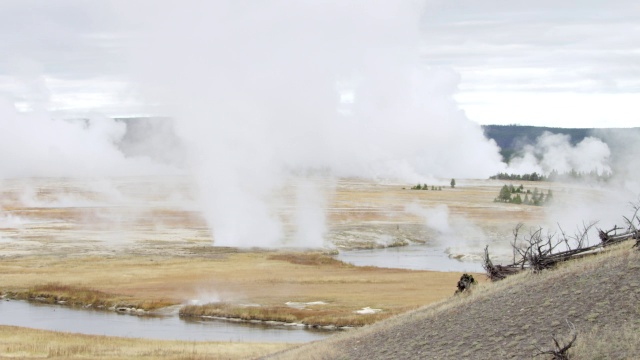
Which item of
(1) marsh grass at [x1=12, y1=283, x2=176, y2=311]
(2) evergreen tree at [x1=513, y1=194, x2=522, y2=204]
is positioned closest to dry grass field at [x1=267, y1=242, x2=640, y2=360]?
(1) marsh grass at [x1=12, y1=283, x2=176, y2=311]

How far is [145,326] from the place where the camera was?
41.7m

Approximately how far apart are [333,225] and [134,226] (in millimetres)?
21377

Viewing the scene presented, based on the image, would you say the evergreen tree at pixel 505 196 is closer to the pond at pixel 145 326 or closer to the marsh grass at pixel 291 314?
the marsh grass at pixel 291 314

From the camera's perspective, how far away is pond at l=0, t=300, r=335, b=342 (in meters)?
38.1

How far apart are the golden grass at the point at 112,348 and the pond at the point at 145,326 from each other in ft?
10.2

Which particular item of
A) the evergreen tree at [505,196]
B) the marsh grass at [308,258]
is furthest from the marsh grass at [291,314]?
the evergreen tree at [505,196]

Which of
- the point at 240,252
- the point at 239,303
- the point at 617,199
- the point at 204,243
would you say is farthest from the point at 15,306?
the point at 617,199

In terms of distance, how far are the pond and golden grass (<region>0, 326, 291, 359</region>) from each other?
3124mm

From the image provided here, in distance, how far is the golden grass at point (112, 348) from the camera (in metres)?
31.6

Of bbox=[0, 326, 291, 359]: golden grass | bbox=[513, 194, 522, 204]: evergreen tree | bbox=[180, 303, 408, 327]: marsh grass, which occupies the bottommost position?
bbox=[0, 326, 291, 359]: golden grass

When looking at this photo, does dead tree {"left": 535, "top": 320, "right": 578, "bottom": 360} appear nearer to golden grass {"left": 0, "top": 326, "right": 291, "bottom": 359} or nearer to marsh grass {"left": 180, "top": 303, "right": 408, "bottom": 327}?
golden grass {"left": 0, "top": 326, "right": 291, "bottom": 359}

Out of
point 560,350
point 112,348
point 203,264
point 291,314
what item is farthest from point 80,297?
point 560,350

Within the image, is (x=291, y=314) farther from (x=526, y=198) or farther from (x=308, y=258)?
(x=526, y=198)

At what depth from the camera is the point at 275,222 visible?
93375 millimetres
